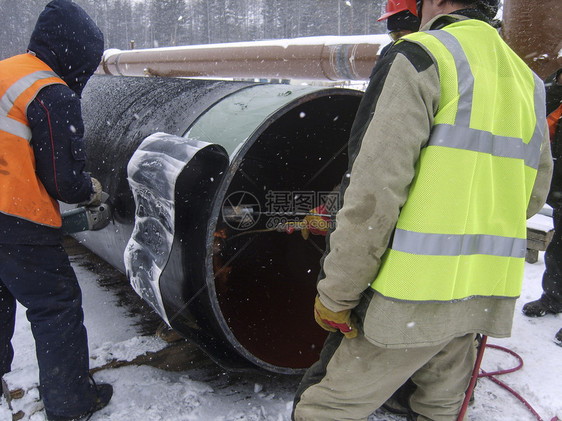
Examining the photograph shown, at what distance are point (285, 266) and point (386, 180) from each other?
239cm

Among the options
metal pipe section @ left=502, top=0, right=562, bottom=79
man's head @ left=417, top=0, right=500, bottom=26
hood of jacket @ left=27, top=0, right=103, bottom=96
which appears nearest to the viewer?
man's head @ left=417, top=0, right=500, bottom=26

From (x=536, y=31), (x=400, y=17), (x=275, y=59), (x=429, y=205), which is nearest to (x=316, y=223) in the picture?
(x=400, y=17)

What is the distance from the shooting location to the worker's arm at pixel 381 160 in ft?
4.12

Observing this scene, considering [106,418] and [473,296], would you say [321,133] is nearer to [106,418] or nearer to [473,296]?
[473,296]

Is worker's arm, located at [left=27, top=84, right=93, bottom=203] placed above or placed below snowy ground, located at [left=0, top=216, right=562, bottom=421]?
above

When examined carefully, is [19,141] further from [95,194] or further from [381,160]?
[381,160]

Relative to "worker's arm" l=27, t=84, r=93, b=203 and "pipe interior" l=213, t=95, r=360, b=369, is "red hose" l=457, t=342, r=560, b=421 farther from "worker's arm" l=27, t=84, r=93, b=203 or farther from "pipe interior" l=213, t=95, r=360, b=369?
"worker's arm" l=27, t=84, r=93, b=203

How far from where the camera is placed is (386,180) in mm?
1271

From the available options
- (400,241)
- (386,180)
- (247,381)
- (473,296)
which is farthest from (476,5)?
(247,381)

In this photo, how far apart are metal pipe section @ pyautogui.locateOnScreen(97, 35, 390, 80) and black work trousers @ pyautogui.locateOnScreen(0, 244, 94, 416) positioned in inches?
137

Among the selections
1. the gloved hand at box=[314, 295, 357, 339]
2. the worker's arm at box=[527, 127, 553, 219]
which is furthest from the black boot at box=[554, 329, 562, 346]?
the gloved hand at box=[314, 295, 357, 339]

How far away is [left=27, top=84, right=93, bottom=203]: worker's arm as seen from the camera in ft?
5.87

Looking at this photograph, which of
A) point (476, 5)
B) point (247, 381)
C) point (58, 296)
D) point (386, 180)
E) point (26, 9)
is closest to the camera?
point (386, 180)

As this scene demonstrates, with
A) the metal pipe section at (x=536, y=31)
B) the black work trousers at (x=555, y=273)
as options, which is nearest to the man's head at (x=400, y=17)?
the black work trousers at (x=555, y=273)
